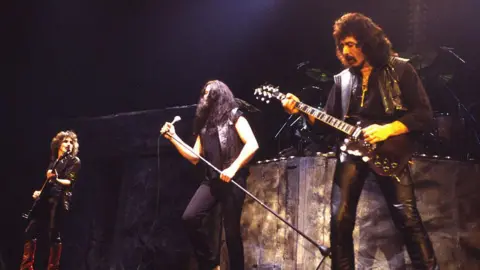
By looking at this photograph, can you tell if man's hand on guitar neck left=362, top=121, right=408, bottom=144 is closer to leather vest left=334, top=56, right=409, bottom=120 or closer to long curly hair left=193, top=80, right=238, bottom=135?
leather vest left=334, top=56, right=409, bottom=120

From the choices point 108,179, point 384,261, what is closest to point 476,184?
point 384,261

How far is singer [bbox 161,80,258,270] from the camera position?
13.0ft

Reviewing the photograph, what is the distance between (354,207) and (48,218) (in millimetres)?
4300

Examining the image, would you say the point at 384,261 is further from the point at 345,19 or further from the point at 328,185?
the point at 345,19

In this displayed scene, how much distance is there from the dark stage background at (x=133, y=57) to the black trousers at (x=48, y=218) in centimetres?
67

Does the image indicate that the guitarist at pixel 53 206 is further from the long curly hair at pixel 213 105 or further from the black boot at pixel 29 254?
the long curly hair at pixel 213 105

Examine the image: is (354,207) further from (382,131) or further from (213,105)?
(213,105)

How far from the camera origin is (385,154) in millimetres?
3303

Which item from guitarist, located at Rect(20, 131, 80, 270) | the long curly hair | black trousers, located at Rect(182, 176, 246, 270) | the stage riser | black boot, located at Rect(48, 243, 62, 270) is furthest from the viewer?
guitarist, located at Rect(20, 131, 80, 270)

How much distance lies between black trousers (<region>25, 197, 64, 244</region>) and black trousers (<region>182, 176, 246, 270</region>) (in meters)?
2.76

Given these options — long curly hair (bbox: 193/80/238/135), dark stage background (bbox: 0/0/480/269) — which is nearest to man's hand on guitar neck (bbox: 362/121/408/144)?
long curly hair (bbox: 193/80/238/135)

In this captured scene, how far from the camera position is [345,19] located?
365 centimetres

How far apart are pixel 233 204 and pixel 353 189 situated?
1076mm

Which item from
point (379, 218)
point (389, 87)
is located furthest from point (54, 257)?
point (389, 87)
